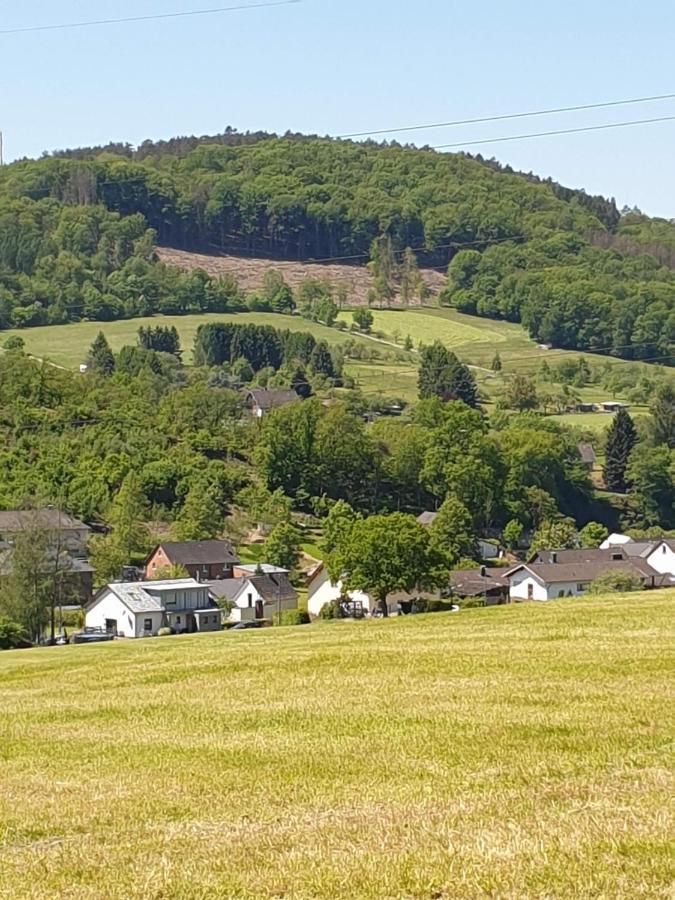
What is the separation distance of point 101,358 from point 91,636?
99.4 metres

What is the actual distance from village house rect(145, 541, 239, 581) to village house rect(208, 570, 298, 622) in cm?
518

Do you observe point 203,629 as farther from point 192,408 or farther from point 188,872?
point 188,872

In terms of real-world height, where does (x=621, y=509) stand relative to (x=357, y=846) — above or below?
below

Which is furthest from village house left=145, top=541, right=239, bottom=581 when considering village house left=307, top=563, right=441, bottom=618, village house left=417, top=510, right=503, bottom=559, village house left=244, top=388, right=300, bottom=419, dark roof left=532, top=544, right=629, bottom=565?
village house left=244, top=388, right=300, bottom=419

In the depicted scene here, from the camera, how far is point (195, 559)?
9606cm

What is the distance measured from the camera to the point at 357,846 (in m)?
11.8

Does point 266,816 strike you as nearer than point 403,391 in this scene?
Yes

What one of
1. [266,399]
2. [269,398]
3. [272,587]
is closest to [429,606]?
[272,587]

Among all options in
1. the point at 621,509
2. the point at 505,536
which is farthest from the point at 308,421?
the point at 621,509

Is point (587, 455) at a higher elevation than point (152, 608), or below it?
higher

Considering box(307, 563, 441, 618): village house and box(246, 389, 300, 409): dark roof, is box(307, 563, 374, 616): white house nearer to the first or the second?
box(307, 563, 441, 618): village house

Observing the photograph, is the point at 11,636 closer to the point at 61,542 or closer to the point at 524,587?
the point at 61,542

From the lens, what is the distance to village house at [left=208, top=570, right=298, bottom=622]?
86.9 meters

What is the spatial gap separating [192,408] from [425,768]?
11841cm
